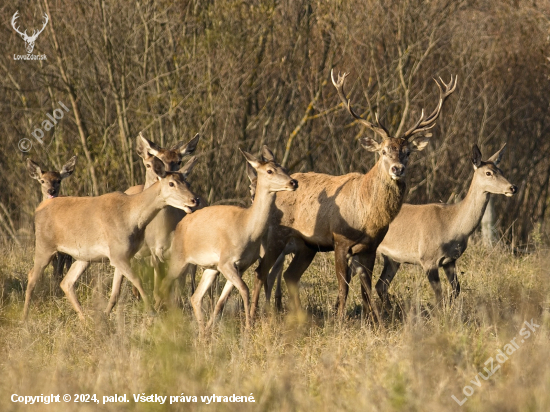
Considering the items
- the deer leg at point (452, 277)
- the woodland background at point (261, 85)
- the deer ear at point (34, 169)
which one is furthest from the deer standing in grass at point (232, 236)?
the woodland background at point (261, 85)

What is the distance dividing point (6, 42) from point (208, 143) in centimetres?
367

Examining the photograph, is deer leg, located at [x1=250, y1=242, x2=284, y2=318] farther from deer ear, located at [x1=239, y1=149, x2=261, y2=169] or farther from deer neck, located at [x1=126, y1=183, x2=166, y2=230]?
deer neck, located at [x1=126, y1=183, x2=166, y2=230]

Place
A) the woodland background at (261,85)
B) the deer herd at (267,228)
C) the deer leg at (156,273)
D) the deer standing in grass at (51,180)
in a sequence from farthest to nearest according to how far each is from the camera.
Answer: the woodland background at (261,85) → the deer standing in grass at (51,180) → the deer leg at (156,273) → the deer herd at (267,228)

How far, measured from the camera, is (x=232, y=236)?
7633 millimetres

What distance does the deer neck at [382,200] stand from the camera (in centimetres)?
816

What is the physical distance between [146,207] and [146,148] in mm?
1868

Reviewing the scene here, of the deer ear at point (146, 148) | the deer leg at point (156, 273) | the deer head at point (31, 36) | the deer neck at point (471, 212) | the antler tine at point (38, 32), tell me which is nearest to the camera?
the deer leg at point (156, 273)

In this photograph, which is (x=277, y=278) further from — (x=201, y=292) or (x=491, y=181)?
(x=491, y=181)

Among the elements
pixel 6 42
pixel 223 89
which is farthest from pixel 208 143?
pixel 6 42

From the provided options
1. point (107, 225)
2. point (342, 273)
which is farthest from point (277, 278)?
point (107, 225)

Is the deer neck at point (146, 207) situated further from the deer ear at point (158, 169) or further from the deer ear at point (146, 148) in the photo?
the deer ear at point (146, 148)

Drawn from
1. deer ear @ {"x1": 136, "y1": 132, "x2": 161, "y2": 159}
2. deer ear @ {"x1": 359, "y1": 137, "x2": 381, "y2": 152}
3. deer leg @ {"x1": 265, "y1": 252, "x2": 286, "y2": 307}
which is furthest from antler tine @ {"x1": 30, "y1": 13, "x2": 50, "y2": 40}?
deer ear @ {"x1": 359, "y1": 137, "x2": 381, "y2": 152}

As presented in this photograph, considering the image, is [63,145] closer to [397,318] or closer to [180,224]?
[180,224]

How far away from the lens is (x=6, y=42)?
13.7 m
